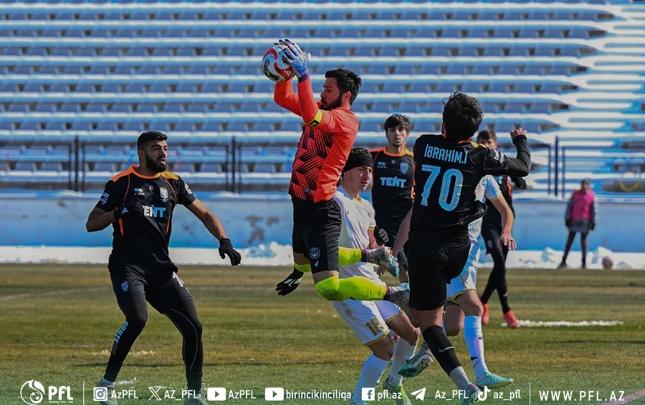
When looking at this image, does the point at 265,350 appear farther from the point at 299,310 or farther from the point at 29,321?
the point at 299,310

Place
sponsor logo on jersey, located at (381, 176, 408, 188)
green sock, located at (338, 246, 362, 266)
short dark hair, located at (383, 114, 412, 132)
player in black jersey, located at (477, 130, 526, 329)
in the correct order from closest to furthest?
green sock, located at (338, 246, 362, 266)
short dark hair, located at (383, 114, 412, 132)
sponsor logo on jersey, located at (381, 176, 408, 188)
player in black jersey, located at (477, 130, 526, 329)

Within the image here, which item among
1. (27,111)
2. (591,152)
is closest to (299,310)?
(591,152)

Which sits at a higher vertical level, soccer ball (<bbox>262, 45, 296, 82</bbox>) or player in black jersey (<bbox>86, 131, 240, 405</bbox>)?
soccer ball (<bbox>262, 45, 296, 82</bbox>)

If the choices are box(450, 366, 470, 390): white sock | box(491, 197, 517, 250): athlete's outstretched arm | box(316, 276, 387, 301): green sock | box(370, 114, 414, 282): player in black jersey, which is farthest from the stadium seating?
box(450, 366, 470, 390): white sock

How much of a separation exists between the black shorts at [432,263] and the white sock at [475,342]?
3.54 feet

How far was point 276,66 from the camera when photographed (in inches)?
360

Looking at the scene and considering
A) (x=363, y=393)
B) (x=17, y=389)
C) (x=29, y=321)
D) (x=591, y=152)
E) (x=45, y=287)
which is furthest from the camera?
(x=591, y=152)

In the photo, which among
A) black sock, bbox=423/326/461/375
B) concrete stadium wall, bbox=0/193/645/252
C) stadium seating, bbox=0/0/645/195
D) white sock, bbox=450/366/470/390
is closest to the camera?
white sock, bbox=450/366/470/390

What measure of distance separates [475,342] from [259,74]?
32113 millimetres

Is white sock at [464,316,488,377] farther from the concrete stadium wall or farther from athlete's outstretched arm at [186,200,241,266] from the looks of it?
the concrete stadium wall

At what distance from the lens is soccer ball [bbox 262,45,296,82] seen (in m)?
9.09

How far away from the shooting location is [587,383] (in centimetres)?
1037

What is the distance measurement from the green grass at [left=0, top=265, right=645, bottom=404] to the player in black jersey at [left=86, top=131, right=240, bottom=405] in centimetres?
57

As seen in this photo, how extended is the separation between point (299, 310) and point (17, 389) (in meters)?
8.58
